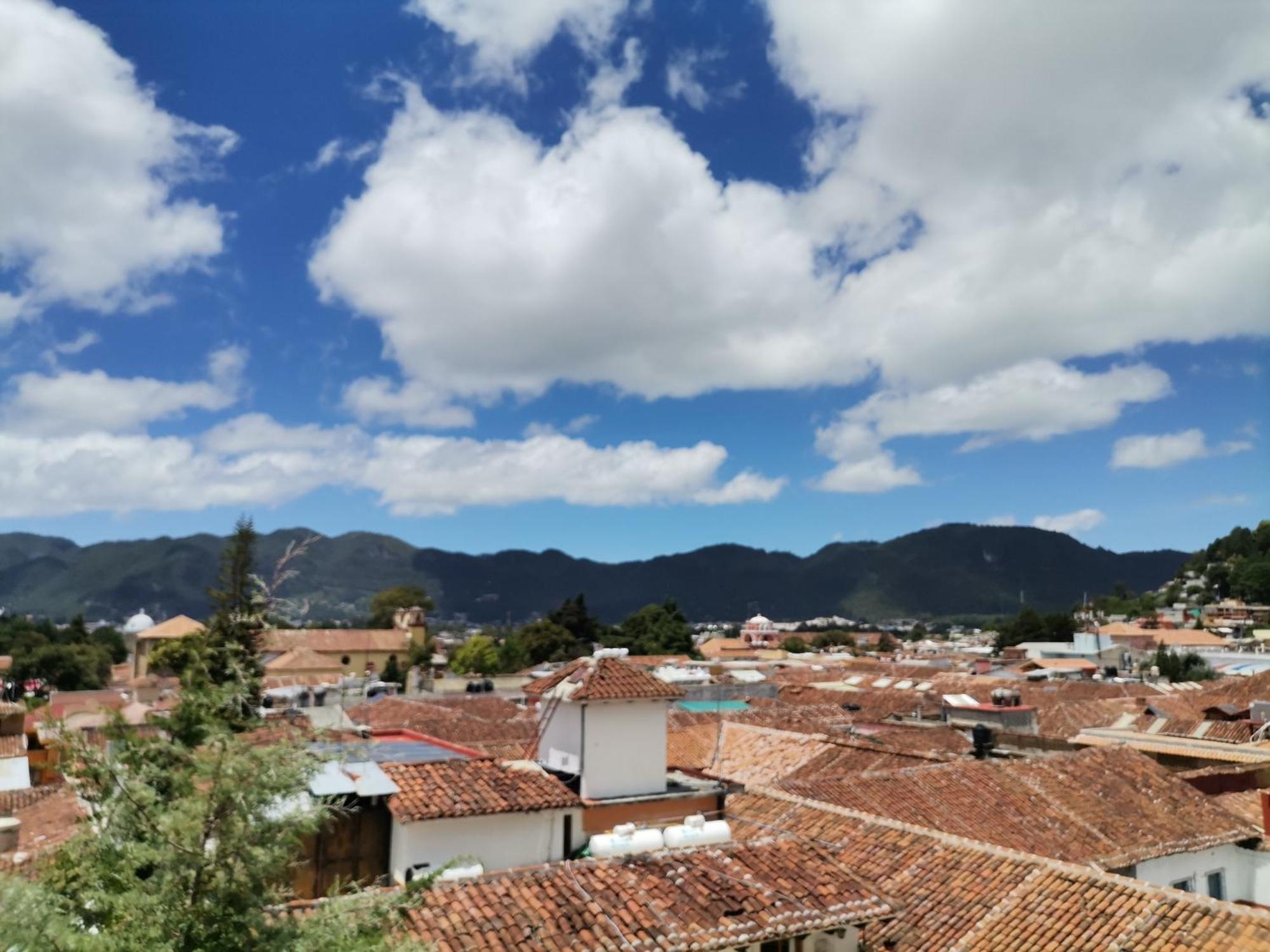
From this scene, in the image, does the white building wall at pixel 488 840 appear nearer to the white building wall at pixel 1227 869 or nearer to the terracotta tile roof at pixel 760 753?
the terracotta tile roof at pixel 760 753

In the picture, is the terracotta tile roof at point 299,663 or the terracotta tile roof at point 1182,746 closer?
Result: the terracotta tile roof at point 1182,746

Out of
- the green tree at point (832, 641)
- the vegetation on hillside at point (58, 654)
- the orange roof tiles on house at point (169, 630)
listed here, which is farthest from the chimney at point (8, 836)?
the green tree at point (832, 641)

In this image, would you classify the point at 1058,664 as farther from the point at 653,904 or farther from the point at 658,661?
the point at 653,904

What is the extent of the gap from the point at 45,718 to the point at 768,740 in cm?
1820

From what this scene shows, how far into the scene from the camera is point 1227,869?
14766 millimetres

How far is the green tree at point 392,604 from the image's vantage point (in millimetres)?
102231

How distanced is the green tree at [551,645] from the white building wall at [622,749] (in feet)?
189

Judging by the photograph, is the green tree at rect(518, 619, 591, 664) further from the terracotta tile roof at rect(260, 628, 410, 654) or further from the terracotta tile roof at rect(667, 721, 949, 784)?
the terracotta tile roof at rect(667, 721, 949, 784)

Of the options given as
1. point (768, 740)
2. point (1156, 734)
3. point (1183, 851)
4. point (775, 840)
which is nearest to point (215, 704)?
point (775, 840)

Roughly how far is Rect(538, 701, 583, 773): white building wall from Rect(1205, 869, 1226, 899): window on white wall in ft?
34.5

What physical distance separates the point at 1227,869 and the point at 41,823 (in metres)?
20.2

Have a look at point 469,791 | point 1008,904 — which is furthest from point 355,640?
point 1008,904

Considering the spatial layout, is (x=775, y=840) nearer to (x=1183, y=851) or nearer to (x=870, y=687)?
(x=1183, y=851)

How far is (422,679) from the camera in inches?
2159
